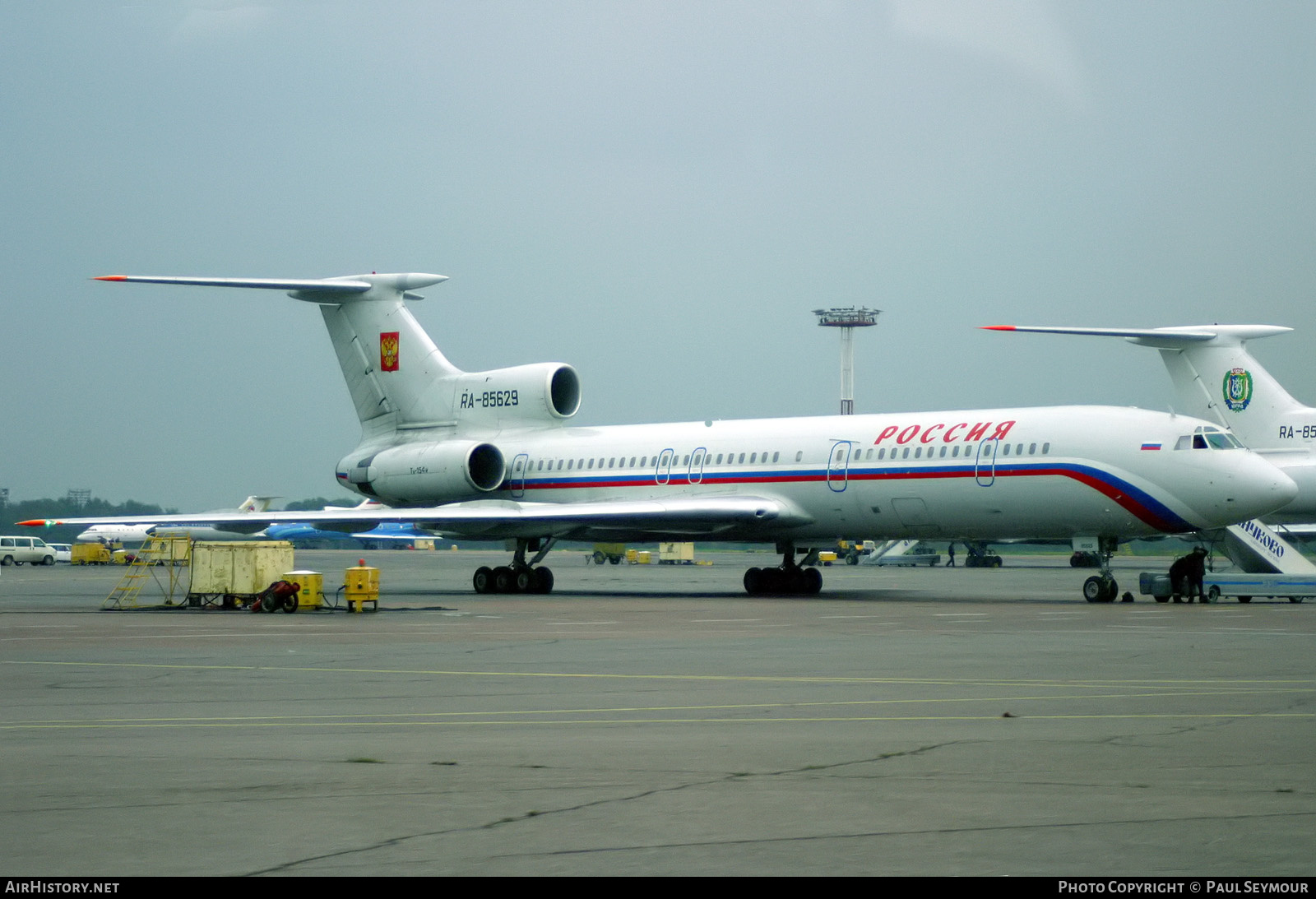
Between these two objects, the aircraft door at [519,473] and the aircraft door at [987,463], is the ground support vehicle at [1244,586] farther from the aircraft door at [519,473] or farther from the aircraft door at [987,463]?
the aircraft door at [519,473]

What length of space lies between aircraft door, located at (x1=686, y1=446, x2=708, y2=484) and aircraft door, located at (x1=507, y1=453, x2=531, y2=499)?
4.97 metres

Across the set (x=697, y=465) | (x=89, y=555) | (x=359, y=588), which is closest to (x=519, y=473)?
(x=697, y=465)

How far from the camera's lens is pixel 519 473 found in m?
38.3

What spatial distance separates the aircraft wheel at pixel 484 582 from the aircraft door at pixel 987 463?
12483 mm

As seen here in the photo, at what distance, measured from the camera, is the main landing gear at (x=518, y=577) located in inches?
1428

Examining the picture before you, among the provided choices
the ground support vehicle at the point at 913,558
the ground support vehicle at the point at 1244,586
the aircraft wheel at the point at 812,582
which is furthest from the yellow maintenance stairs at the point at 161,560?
the ground support vehicle at the point at 913,558

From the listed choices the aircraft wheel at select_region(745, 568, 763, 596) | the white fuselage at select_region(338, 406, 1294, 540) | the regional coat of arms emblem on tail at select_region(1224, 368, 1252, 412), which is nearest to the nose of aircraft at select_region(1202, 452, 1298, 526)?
the white fuselage at select_region(338, 406, 1294, 540)

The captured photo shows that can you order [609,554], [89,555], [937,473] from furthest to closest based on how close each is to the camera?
[609,554] < [89,555] < [937,473]

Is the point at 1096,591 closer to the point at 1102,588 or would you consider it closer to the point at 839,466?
the point at 1102,588

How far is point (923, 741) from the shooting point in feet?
31.2

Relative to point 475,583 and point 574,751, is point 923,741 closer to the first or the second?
point 574,751

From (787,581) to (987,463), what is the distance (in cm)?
699

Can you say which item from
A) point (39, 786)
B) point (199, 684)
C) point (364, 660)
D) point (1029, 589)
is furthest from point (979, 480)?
point (39, 786)

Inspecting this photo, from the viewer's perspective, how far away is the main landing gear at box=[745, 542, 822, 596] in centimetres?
3525
